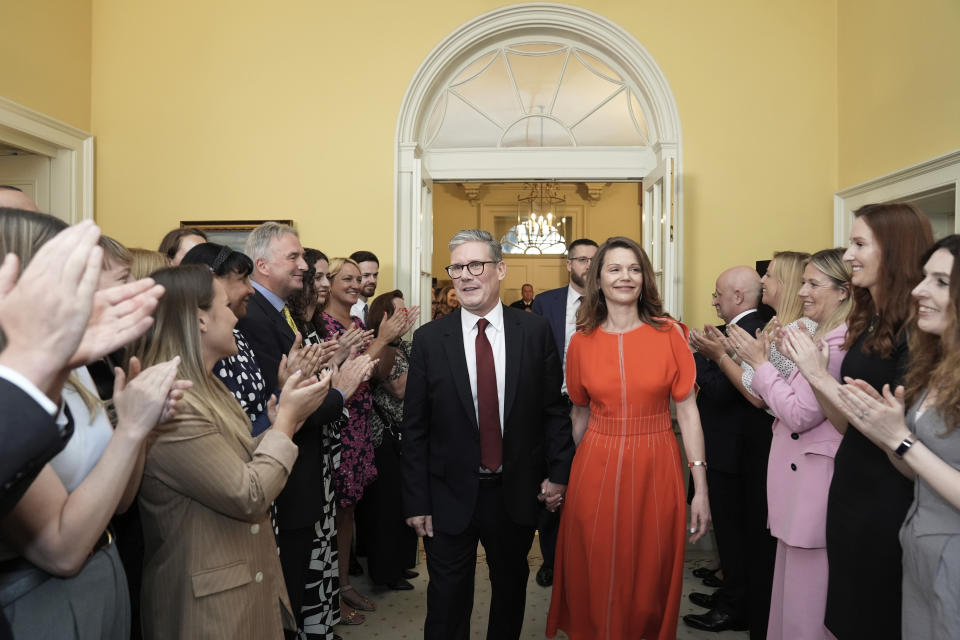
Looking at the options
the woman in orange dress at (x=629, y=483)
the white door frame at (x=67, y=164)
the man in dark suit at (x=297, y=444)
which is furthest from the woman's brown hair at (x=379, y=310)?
the white door frame at (x=67, y=164)

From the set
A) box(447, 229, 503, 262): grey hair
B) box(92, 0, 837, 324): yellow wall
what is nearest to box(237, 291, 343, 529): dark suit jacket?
box(447, 229, 503, 262): grey hair

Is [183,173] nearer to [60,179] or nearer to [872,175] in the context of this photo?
[60,179]

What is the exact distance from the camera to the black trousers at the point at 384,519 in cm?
381

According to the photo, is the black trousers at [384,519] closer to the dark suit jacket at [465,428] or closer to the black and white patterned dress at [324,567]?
the black and white patterned dress at [324,567]

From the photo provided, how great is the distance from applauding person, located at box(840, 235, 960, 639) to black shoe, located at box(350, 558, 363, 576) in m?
3.16

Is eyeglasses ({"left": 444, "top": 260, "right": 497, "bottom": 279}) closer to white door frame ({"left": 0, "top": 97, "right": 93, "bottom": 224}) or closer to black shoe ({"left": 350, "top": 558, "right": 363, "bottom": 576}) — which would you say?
black shoe ({"left": 350, "top": 558, "right": 363, "bottom": 576})

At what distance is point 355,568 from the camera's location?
4.16 m

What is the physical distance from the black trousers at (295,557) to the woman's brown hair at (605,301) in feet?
4.51

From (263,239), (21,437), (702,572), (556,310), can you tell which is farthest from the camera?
(556,310)

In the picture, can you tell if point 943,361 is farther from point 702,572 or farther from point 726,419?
point 702,572

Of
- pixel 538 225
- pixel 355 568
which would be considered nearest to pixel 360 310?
pixel 355 568

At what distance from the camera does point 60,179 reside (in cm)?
520

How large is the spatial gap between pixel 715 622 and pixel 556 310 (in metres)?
1.92

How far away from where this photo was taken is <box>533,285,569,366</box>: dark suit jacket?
4121 millimetres
